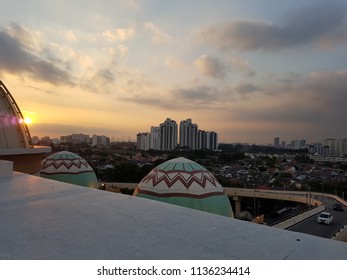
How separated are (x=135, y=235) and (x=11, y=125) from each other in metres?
10.3

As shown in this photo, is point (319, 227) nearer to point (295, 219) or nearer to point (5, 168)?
point (295, 219)

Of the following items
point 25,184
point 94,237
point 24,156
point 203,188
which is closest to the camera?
point 94,237

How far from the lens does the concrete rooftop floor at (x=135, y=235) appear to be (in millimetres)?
2547

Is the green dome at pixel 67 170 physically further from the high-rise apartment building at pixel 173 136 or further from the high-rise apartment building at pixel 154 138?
the high-rise apartment building at pixel 154 138

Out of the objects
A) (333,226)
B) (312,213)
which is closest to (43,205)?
(333,226)

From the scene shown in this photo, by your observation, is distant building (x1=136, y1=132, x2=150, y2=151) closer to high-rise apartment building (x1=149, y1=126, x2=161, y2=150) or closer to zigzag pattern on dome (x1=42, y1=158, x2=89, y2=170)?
high-rise apartment building (x1=149, y1=126, x2=161, y2=150)

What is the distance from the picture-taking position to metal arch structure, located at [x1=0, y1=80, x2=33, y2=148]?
1056 cm

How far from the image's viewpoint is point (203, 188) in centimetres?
1305

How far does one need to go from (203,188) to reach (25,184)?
337 inches

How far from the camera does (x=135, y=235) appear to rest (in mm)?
2982

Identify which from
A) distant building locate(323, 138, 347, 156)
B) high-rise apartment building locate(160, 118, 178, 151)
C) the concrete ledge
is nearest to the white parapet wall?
the concrete ledge

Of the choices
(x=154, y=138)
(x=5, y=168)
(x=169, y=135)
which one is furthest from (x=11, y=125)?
(x=154, y=138)

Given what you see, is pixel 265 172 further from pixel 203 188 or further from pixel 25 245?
pixel 25 245
